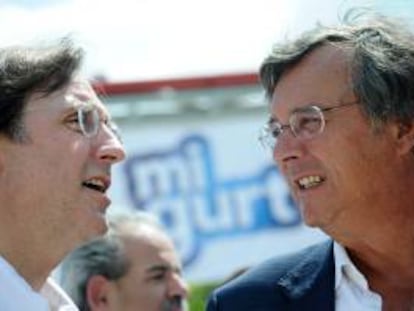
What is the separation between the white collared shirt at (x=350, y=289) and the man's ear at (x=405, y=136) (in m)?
0.36

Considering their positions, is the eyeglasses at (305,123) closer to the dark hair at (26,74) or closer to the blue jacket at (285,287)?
the blue jacket at (285,287)

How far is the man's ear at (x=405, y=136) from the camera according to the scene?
4.36 m

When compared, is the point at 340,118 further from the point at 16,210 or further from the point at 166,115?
the point at 166,115

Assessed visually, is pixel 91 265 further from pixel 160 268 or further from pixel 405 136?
pixel 405 136

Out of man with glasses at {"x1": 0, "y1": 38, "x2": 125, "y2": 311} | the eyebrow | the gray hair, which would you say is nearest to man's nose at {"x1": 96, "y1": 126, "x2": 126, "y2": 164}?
man with glasses at {"x1": 0, "y1": 38, "x2": 125, "y2": 311}

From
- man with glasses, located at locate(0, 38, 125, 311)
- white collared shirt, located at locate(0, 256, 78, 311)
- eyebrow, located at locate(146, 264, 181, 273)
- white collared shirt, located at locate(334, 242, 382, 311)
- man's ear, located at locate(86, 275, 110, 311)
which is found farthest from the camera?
eyebrow, located at locate(146, 264, 181, 273)

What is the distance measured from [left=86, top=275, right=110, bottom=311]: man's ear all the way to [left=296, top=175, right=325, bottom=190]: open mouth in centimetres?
201

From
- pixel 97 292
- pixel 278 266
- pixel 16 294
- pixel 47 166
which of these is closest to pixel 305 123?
pixel 278 266

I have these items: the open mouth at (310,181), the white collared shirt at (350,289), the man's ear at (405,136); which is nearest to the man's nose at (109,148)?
the open mouth at (310,181)

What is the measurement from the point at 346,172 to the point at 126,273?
7.05 feet

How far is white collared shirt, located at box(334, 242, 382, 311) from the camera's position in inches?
165

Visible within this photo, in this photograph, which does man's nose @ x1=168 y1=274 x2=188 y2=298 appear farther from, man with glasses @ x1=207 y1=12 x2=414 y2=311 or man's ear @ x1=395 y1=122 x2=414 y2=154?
man's ear @ x1=395 y1=122 x2=414 y2=154

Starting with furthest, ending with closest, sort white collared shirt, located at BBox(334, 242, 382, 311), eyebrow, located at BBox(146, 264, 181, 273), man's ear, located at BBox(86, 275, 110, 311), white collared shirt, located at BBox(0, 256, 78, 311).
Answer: eyebrow, located at BBox(146, 264, 181, 273) < man's ear, located at BBox(86, 275, 110, 311) < white collared shirt, located at BBox(0, 256, 78, 311) < white collared shirt, located at BBox(334, 242, 382, 311)

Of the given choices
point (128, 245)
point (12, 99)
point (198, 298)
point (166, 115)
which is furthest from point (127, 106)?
point (12, 99)
